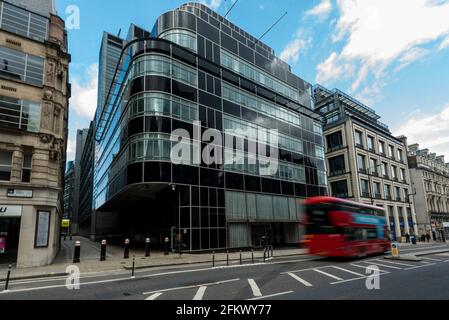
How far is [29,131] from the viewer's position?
65.5 feet

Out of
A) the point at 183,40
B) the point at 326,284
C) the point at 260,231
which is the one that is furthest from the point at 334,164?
the point at 326,284

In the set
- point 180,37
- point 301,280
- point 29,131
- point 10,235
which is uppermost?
point 180,37

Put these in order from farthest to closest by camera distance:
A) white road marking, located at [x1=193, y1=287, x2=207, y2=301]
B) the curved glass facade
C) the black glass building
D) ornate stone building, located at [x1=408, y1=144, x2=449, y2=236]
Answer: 1. ornate stone building, located at [x1=408, y1=144, x2=449, y2=236]
2. the curved glass facade
3. the black glass building
4. white road marking, located at [x1=193, y1=287, x2=207, y2=301]

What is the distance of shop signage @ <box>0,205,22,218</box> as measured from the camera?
712 inches

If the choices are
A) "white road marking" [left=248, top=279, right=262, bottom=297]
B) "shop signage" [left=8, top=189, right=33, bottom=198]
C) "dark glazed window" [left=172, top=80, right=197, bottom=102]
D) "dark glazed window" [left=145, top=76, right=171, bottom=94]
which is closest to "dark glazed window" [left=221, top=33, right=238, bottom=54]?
"dark glazed window" [left=172, top=80, right=197, bottom=102]

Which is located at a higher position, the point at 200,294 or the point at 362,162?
Result: the point at 362,162

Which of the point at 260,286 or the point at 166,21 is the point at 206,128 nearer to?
the point at 166,21

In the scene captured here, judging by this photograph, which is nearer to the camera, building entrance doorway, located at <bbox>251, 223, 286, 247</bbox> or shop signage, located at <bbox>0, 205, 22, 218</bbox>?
shop signage, located at <bbox>0, 205, 22, 218</bbox>

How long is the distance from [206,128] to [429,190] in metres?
66.5

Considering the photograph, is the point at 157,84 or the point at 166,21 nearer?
the point at 157,84

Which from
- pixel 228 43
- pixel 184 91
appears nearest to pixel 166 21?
pixel 228 43

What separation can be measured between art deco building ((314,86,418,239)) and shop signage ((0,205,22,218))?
156 ft

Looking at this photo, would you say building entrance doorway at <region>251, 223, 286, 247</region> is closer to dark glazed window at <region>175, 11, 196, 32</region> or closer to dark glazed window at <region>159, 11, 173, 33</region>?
dark glazed window at <region>175, 11, 196, 32</region>
